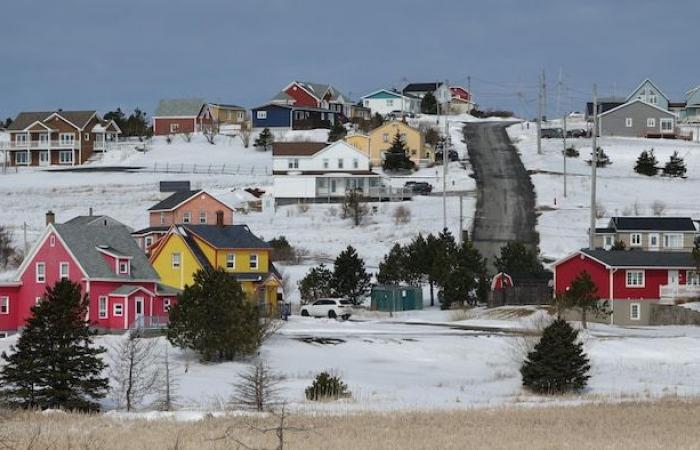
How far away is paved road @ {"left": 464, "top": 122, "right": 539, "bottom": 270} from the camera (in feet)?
310

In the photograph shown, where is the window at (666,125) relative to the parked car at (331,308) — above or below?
above

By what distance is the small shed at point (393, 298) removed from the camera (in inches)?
2953

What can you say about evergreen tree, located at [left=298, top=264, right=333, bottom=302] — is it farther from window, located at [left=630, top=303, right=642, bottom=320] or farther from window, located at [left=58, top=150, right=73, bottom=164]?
window, located at [left=58, top=150, right=73, bottom=164]

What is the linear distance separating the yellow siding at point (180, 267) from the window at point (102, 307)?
20.6 feet

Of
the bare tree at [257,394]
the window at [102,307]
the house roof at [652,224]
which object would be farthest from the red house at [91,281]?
the house roof at [652,224]

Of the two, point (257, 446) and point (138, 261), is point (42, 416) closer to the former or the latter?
point (257, 446)

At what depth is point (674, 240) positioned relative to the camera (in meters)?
90.1

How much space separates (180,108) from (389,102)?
30.1 metres

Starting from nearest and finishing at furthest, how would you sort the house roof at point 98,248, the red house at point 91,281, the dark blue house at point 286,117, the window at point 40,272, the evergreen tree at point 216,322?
the evergreen tree at point 216,322
the red house at point 91,281
the house roof at point 98,248
the window at point 40,272
the dark blue house at point 286,117

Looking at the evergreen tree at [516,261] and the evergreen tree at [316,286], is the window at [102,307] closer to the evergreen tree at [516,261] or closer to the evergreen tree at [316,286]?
the evergreen tree at [316,286]

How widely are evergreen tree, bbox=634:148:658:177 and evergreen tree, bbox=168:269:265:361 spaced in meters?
70.7

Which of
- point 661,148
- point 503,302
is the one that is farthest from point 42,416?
point 661,148

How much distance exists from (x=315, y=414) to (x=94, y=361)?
10092mm

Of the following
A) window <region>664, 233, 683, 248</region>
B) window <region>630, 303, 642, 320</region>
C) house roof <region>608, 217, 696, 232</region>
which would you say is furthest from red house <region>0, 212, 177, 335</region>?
window <region>664, 233, 683, 248</region>
